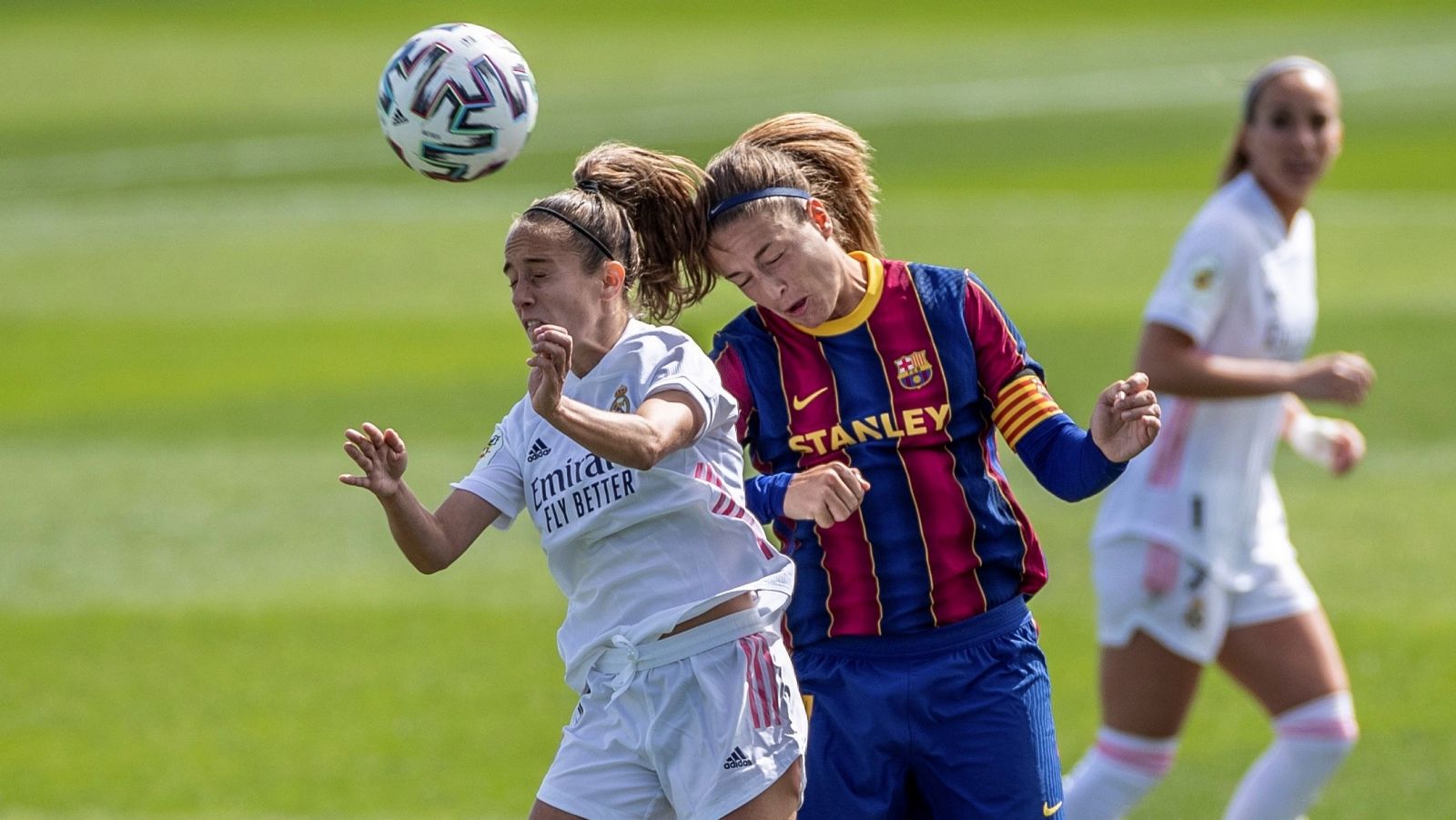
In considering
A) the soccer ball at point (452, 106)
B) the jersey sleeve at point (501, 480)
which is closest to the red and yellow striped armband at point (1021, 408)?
the jersey sleeve at point (501, 480)

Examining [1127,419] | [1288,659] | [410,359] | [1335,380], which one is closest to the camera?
[1127,419]

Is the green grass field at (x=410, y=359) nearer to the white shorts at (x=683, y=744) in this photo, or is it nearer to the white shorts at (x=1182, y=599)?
the white shorts at (x=1182, y=599)

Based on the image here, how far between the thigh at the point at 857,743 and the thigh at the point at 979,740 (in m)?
0.05

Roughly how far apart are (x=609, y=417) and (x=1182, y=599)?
292 centimetres

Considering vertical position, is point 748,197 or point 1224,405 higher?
point 748,197

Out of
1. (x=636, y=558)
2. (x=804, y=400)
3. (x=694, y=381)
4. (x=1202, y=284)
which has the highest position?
(x=694, y=381)

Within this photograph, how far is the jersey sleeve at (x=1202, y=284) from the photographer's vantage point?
21.2 feet

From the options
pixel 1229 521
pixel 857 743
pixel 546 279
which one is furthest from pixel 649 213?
pixel 1229 521

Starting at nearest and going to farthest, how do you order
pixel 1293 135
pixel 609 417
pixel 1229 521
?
pixel 609 417
pixel 1229 521
pixel 1293 135

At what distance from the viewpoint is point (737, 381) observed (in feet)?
15.5

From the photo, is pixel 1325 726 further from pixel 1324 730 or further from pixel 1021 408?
pixel 1021 408

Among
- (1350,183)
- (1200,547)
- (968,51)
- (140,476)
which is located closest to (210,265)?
(140,476)

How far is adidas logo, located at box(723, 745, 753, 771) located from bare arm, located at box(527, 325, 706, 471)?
0.64 m

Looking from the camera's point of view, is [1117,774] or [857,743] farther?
[1117,774]
